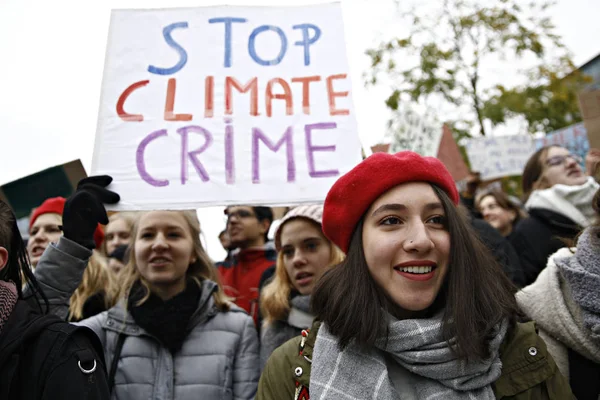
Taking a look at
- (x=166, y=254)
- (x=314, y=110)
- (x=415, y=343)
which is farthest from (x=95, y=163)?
(x=415, y=343)

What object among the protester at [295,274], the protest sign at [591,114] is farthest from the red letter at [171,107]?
the protest sign at [591,114]

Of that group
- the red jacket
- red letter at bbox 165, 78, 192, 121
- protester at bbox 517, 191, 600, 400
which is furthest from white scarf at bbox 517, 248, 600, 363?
the red jacket

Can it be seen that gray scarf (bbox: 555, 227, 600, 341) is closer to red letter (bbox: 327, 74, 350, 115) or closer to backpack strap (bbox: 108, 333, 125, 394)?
red letter (bbox: 327, 74, 350, 115)

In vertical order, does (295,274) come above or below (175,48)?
below

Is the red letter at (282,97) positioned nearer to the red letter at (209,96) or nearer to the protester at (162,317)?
the red letter at (209,96)

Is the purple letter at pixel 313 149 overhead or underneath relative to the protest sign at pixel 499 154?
underneath

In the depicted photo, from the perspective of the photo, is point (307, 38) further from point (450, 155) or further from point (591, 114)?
point (450, 155)

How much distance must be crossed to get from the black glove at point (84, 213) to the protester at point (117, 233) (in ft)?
6.73

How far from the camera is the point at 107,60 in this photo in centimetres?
268

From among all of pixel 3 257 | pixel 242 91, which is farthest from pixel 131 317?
pixel 242 91

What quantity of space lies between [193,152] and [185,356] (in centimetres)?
91

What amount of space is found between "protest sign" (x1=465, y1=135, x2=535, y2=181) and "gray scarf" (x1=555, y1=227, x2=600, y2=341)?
5.98 metres

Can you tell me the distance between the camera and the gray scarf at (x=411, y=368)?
1.66 m

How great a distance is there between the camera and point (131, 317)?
2545 millimetres
